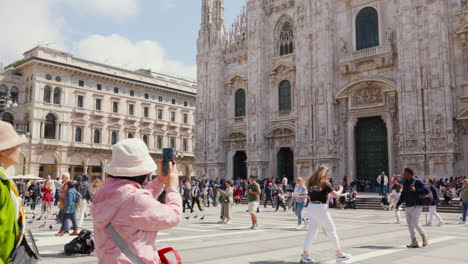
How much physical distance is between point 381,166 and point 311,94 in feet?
22.6

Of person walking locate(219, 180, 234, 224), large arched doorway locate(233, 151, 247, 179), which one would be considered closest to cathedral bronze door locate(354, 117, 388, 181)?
large arched doorway locate(233, 151, 247, 179)

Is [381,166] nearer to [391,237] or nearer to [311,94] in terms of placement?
[311,94]

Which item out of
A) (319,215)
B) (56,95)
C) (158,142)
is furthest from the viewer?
(158,142)

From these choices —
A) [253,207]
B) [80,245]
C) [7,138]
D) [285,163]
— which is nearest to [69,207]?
[80,245]

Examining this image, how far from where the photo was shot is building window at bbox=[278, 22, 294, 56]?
107 ft

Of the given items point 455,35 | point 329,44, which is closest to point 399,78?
point 455,35

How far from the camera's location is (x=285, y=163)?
32.5 m

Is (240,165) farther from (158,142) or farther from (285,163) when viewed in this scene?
Answer: (158,142)

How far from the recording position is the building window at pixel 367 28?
28109 millimetres

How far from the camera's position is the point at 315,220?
24.9 feet

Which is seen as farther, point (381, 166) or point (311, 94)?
point (311, 94)

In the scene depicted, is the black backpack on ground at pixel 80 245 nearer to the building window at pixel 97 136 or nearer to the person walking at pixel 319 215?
the person walking at pixel 319 215

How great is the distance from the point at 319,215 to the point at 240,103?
28167 millimetres

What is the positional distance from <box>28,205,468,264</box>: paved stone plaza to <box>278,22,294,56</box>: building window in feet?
70.9
